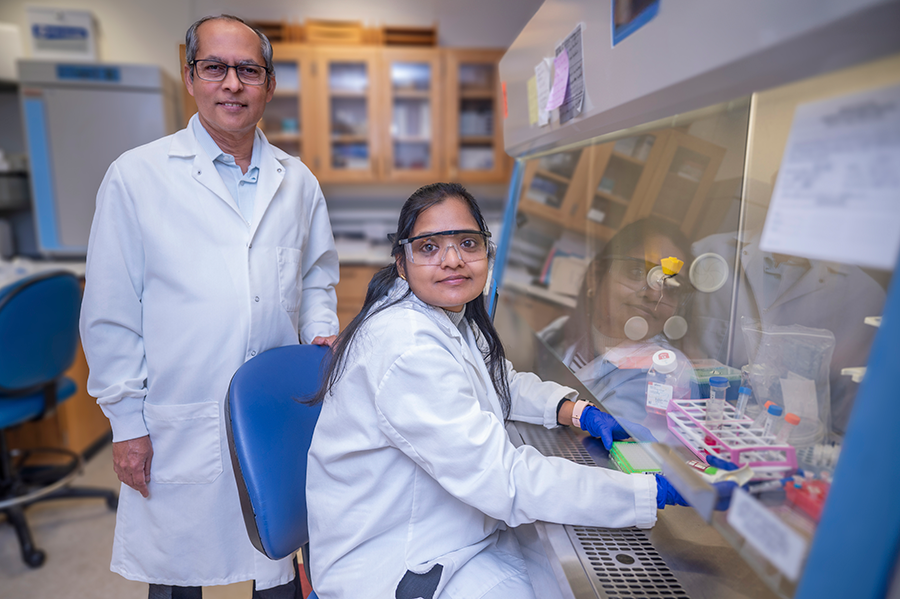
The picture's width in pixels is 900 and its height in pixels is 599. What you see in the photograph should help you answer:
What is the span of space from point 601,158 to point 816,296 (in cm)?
83

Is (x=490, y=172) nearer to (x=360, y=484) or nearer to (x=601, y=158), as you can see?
(x=601, y=158)

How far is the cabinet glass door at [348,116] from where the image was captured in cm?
359

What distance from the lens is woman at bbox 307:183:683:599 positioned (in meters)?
0.83

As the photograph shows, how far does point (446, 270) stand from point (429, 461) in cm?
34

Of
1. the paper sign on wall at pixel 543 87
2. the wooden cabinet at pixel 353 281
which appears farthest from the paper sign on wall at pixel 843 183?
the wooden cabinet at pixel 353 281

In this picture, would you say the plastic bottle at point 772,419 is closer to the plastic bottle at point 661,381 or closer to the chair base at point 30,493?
the plastic bottle at point 661,381

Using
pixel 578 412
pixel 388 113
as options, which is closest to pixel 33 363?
pixel 578 412

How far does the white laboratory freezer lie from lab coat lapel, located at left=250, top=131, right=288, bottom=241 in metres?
2.28

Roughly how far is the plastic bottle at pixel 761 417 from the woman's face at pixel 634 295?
294 mm

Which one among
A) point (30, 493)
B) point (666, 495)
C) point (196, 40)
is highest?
point (196, 40)

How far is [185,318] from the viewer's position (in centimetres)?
119

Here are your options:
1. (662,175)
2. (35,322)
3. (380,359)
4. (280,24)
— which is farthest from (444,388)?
(280,24)

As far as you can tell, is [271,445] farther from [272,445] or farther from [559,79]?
[559,79]

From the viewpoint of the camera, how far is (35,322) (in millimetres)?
1982
